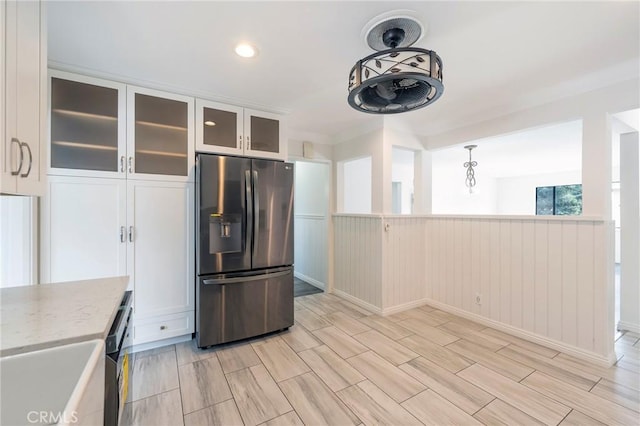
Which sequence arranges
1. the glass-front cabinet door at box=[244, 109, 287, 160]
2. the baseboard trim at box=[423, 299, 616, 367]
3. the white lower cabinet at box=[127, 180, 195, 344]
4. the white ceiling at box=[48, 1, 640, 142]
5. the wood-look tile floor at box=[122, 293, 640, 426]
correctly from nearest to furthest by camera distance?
the white ceiling at box=[48, 1, 640, 142]
the wood-look tile floor at box=[122, 293, 640, 426]
the baseboard trim at box=[423, 299, 616, 367]
the white lower cabinet at box=[127, 180, 195, 344]
the glass-front cabinet door at box=[244, 109, 287, 160]

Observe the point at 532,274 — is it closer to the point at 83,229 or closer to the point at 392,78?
the point at 392,78

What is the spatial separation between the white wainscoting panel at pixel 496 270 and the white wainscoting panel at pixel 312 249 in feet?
0.99

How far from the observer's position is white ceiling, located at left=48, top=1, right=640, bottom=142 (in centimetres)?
153

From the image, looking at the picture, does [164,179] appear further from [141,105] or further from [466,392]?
[466,392]

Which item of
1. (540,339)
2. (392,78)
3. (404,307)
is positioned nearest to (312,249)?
(404,307)

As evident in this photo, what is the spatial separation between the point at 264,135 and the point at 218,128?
481mm

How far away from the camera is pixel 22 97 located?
1027 mm

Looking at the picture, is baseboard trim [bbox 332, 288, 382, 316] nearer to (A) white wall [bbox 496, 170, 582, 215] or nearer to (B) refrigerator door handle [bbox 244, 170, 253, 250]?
(B) refrigerator door handle [bbox 244, 170, 253, 250]

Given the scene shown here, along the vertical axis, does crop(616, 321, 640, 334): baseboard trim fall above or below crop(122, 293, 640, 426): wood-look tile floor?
above

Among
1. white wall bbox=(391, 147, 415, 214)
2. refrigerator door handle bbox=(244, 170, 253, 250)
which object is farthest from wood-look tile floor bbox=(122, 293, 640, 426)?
white wall bbox=(391, 147, 415, 214)

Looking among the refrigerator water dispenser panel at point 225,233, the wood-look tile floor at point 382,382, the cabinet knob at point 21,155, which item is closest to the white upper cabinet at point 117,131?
the refrigerator water dispenser panel at point 225,233

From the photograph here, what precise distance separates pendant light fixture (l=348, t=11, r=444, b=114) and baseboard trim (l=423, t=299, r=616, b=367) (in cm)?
260

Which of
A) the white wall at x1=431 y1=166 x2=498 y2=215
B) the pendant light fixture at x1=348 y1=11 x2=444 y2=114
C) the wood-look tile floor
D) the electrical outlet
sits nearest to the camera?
the pendant light fixture at x1=348 y1=11 x2=444 y2=114

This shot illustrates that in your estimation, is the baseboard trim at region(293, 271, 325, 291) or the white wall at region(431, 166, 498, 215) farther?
the white wall at region(431, 166, 498, 215)
